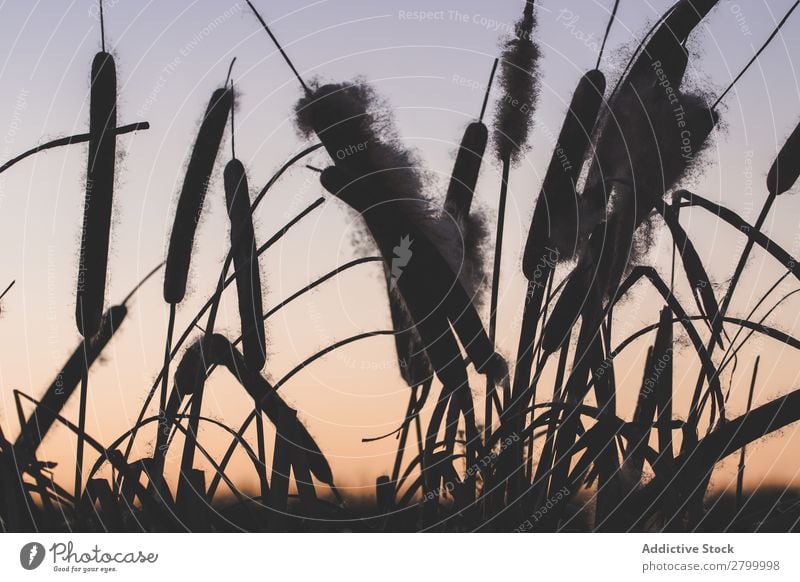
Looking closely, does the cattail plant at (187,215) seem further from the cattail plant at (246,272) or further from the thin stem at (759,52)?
the thin stem at (759,52)

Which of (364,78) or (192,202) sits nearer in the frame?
(192,202)

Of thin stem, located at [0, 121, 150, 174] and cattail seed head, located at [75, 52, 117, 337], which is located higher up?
thin stem, located at [0, 121, 150, 174]

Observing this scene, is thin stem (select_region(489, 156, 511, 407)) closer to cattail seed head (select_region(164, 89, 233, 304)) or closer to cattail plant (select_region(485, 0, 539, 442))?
cattail plant (select_region(485, 0, 539, 442))

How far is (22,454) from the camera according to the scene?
2.61ft

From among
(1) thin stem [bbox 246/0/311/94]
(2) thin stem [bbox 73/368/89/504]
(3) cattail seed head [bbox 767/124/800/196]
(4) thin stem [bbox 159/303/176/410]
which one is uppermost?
(1) thin stem [bbox 246/0/311/94]

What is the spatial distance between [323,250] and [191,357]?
0.19 meters

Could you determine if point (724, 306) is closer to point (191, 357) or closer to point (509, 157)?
point (509, 157)

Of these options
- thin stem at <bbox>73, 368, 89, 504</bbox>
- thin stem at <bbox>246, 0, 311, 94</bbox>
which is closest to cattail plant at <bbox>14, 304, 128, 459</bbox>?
thin stem at <bbox>73, 368, 89, 504</bbox>

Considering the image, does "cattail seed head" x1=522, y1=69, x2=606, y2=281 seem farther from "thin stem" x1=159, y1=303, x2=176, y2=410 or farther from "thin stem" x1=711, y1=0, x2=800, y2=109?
"thin stem" x1=159, y1=303, x2=176, y2=410
